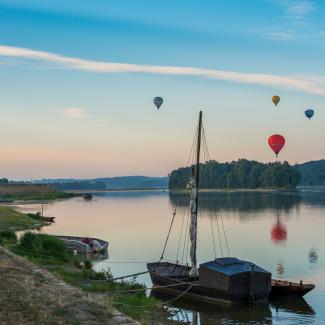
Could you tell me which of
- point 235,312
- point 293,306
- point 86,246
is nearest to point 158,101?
point 86,246

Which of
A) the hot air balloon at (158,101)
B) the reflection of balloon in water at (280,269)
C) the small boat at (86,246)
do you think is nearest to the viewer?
the reflection of balloon in water at (280,269)

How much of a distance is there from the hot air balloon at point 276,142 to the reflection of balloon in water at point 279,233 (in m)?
32.8

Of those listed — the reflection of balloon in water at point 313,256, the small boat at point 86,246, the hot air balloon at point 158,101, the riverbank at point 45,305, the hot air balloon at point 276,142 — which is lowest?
the reflection of balloon in water at point 313,256

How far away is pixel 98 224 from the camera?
291 feet

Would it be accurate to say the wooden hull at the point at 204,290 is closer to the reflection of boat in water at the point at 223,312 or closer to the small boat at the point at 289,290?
the small boat at the point at 289,290

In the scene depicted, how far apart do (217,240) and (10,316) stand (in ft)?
164

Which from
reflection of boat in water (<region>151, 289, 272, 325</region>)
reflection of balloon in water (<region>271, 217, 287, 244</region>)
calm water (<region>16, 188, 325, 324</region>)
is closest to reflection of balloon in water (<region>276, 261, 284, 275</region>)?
calm water (<region>16, 188, 325, 324</region>)

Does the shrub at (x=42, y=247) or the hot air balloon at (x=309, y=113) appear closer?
the shrub at (x=42, y=247)

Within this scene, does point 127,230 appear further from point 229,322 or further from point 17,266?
point 17,266

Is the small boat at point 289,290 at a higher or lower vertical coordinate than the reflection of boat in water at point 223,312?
higher

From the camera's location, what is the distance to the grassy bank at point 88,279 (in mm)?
22111

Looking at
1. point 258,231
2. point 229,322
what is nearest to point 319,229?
point 258,231

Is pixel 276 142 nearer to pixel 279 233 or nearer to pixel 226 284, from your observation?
pixel 279 233

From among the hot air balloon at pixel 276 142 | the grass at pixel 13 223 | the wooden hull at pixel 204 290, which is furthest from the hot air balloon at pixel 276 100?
the wooden hull at pixel 204 290
